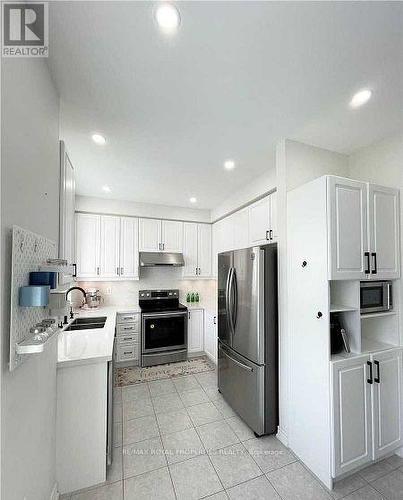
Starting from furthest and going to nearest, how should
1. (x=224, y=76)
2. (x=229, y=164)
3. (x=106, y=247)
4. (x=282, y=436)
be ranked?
(x=106, y=247) → (x=229, y=164) → (x=282, y=436) → (x=224, y=76)

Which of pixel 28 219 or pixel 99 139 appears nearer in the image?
pixel 28 219

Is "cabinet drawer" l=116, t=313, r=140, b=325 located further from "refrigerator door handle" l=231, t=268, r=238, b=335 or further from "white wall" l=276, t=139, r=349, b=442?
"white wall" l=276, t=139, r=349, b=442

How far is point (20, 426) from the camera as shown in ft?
3.15

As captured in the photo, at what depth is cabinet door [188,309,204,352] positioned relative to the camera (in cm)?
397

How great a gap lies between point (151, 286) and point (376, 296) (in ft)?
11.0

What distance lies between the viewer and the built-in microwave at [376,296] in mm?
1883

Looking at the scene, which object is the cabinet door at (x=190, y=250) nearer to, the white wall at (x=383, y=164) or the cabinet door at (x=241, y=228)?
the cabinet door at (x=241, y=228)

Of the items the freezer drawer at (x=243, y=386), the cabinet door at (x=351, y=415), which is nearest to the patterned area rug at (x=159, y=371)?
the freezer drawer at (x=243, y=386)

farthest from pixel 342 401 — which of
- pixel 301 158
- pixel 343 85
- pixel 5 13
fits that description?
pixel 5 13

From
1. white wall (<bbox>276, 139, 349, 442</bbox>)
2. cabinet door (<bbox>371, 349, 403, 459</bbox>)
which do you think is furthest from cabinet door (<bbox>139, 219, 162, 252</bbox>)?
cabinet door (<bbox>371, 349, 403, 459</bbox>)

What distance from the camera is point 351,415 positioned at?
1.68 m

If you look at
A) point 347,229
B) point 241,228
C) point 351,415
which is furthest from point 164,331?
point 347,229

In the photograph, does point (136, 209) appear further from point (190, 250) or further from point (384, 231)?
point (384, 231)

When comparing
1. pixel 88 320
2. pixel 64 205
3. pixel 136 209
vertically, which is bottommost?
pixel 88 320
